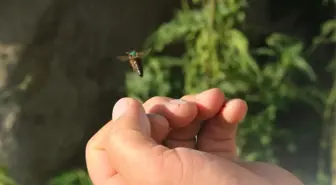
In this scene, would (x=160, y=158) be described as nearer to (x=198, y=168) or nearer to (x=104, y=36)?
(x=198, y=168)

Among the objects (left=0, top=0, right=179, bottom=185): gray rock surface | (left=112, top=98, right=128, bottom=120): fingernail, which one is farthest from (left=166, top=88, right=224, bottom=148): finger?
(left=0, top=0, right=179, bottom=185): gray rock surface

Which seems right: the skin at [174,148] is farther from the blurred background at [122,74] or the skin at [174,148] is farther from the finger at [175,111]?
the blurred background at [122,74]

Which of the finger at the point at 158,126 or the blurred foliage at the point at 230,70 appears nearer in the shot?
the finger at the point at 158,126

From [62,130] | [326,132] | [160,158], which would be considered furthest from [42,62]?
[160,158]

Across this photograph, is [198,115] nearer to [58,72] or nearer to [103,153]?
[103,153]

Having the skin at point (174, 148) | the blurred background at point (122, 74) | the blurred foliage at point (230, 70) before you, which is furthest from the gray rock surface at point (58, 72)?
the skin at point (174, 148)

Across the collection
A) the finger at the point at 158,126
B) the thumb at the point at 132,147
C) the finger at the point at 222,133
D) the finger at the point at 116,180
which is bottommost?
the finger at the point at 222,133
